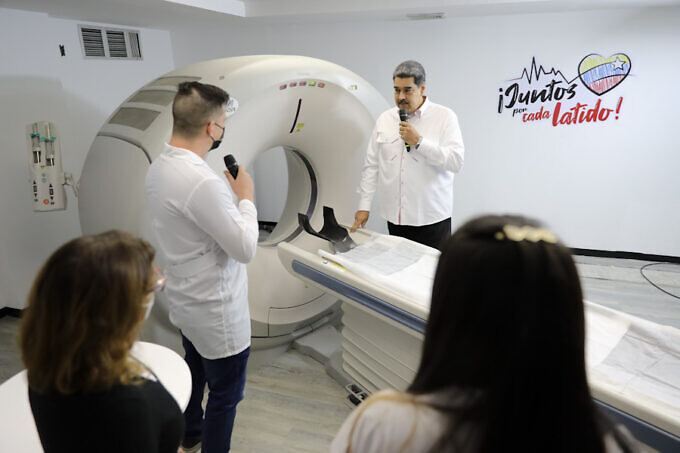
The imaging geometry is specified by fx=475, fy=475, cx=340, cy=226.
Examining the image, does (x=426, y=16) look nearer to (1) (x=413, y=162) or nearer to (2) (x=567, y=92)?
(2) (x=567, y=92)

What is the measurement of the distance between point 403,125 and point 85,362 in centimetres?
183

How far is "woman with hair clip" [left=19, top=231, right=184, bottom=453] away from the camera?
2.34 feet

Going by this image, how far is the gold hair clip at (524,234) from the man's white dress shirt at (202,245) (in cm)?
94

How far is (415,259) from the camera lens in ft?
6.69

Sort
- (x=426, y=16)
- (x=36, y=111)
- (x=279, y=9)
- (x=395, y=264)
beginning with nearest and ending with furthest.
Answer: (x=395, y=264)
(x=36, y=111)
(x=279, y=9)
(x=426, y=16)

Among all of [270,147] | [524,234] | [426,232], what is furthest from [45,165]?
[524,234]

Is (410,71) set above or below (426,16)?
below

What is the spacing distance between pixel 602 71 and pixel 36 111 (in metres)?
3.86

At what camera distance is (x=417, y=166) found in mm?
2428

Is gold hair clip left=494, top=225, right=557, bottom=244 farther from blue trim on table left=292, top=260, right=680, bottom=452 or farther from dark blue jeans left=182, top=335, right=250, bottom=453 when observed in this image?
dark blue jeans left=182, top=335, right=250, bottom=453

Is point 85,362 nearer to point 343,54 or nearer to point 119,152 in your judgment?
point 119,152

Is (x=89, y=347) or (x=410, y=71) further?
(x=410, y=71)

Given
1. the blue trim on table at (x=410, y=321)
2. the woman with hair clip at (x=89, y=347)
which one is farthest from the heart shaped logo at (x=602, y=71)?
the woman with hair clip at (x=89, y=347)

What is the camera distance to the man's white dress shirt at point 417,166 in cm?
237
